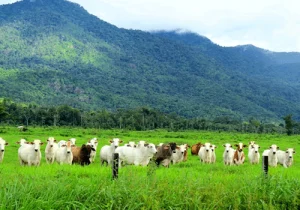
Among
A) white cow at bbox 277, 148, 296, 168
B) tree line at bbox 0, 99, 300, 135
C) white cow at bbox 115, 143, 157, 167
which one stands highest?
tree line at bbox 0, 99, 300, 135

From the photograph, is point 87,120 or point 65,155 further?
point 87,120

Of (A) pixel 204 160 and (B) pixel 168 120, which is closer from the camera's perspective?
(A) pixel 204 160

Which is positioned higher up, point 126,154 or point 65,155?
point 126,154

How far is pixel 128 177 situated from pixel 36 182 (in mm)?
1860

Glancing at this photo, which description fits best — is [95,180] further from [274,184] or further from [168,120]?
[168,120]

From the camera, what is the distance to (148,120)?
9569 cm

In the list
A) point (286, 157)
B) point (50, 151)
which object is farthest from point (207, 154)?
point (50, 151)

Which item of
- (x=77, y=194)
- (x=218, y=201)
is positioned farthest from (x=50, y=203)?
(x=218, y=201)

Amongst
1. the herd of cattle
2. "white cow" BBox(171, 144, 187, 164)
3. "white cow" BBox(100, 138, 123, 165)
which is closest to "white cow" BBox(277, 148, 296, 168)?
the herd of cattle

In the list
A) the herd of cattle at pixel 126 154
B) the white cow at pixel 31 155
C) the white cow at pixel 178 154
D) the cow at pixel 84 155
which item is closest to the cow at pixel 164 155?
the herd of cattle at pixel 126 154

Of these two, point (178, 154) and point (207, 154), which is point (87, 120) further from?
point (207, 154)

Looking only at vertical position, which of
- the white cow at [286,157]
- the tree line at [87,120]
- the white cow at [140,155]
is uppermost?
the tree line at [87,120]

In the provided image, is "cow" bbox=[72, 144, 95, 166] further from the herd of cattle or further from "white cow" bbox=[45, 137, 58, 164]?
"white cow" bbox=[45, 137, 58, 164]

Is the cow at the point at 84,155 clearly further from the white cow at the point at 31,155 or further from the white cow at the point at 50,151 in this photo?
the white cow at the point at 31,155
